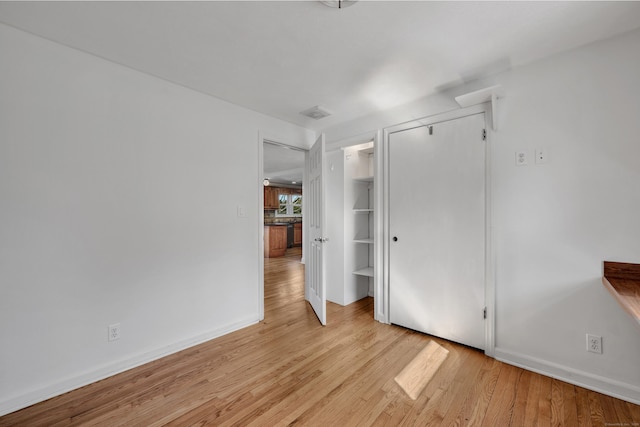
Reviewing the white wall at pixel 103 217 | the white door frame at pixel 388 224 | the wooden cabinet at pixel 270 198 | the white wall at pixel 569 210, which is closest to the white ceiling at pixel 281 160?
the wooden cabinet at pixel 270 198

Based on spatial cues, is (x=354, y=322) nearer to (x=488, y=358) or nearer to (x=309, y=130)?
(x=488, y=358)

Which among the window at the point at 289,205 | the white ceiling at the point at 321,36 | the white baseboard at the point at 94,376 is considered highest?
the white ceiling at the point at 321,36

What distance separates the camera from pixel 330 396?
69.6 inches

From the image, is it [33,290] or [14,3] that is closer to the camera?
[14,3]

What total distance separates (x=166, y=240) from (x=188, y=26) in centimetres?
161

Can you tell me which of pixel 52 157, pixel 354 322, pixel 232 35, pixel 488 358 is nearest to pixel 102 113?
pixel 52 157

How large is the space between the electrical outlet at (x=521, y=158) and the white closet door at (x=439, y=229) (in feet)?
0.77

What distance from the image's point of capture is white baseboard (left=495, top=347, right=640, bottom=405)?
1.70 meters

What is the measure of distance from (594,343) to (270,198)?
833cm

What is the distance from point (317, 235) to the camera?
10.4 ft

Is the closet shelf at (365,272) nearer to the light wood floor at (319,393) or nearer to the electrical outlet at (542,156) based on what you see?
the light wood floor at (319,393)

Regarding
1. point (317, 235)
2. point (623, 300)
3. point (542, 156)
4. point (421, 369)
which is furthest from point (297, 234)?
point (623, 300)

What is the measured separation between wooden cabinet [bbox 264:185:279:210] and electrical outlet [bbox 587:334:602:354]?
805cm

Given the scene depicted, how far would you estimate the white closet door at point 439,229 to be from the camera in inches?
91.2
